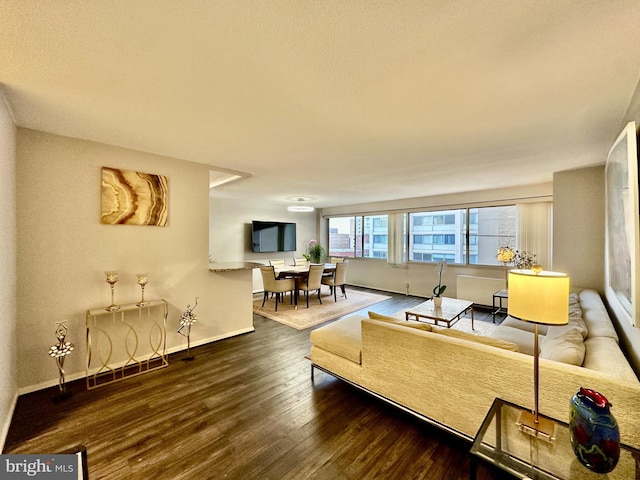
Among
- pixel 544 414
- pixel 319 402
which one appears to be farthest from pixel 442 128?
pixel 319 402

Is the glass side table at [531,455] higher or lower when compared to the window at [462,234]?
lower

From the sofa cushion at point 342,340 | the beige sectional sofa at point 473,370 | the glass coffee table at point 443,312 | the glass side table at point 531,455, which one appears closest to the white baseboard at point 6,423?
the sofa cushion at point 342,340

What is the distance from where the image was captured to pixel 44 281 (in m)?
2.51

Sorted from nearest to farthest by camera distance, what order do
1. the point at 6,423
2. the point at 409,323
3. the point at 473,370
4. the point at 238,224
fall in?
the point at 473,370 → the point at 6,423 → the point at 409,323 → the point at 238,224

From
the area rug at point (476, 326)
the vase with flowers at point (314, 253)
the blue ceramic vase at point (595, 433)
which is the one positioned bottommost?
the area rug at point (476, 326)

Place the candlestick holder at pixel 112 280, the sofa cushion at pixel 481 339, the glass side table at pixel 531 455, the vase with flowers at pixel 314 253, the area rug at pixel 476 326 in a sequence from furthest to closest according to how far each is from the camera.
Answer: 1. the vase with flowers at pixel 314 253
2. the area rug at pixel 476 326
3. the candlestick holder at pixel 112 280
4. the sofa cushion at pixel 481 339
5. the glass side table at pixel 531 455

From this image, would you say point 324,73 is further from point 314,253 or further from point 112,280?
point 314,253

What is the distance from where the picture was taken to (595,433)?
1.03 meters

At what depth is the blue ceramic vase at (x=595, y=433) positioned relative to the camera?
3.34ft

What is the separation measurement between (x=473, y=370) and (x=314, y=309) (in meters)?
3.87

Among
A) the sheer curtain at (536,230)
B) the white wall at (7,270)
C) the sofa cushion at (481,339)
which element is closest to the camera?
the sofa cushion at (481,339)

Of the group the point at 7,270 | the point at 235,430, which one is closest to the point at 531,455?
the point at 235,430

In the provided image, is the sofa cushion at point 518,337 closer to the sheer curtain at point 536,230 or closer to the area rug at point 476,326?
the area rug at point 476,326

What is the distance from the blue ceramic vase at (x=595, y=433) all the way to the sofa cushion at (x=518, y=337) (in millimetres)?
1477
